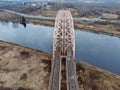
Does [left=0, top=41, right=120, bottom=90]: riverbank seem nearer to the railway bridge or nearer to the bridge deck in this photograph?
the bridge deck

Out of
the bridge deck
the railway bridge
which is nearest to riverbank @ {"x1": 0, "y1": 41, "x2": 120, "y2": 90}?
the bridge deck

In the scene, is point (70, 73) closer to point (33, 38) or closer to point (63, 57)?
point (63, 57)

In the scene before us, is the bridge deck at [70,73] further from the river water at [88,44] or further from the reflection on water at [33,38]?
the reflection on water at [33,38]

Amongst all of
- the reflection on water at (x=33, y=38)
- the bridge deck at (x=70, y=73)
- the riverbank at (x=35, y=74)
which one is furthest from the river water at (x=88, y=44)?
the bridge deck at (x=70, y=73)

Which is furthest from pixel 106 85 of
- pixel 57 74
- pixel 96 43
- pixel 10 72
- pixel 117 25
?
pixel 117 25

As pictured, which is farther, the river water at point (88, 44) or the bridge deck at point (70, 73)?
the river water at point (88, 44)

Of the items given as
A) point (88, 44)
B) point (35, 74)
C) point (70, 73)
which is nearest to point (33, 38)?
point (88, 44)
